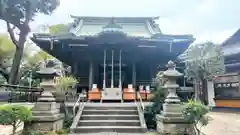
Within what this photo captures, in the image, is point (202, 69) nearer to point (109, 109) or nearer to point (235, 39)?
point (235, 39)

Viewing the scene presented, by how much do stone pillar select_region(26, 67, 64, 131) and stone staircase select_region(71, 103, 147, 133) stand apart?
2.09 feet

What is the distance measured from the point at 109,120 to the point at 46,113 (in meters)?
2.16

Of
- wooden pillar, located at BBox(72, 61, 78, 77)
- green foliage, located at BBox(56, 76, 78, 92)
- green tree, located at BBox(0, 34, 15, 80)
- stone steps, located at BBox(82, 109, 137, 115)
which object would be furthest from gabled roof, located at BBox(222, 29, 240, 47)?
green tree, located at BBox(0, 34, 15, 80)

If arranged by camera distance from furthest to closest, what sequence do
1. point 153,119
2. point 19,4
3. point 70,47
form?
point 19,4 → point 70,47 → point 153,119

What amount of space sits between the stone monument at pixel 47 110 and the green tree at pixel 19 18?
37.2 feet

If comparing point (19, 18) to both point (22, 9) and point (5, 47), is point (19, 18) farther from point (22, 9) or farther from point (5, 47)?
point (5, 47)

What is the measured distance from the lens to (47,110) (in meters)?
6.88

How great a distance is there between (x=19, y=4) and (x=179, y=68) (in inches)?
547

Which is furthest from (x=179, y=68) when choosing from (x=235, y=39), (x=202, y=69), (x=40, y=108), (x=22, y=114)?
(x=22, y=114)

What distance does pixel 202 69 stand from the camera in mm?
15195

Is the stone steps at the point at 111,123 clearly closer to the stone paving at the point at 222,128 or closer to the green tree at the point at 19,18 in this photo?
the stone paving at the point at 222,128

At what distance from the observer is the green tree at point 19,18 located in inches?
682

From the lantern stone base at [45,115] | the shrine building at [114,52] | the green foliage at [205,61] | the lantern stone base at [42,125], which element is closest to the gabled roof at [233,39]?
the green foliage at [205,61]

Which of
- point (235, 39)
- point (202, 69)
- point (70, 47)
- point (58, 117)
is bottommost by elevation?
point (58, 117)
